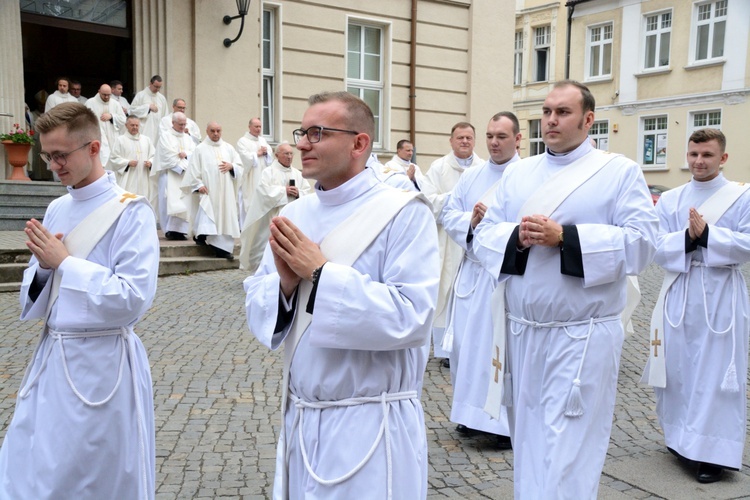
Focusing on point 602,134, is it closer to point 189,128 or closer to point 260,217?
point 189,128

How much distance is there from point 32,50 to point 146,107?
7648 mm

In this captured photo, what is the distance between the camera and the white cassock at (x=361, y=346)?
2684mm

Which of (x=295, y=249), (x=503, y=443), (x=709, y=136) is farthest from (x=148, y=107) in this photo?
(x=295, y=249)

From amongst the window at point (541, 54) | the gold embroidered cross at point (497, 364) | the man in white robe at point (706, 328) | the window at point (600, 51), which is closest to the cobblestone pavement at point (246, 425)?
the man in white robe at point (706, 328)

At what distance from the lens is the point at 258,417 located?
230 inches

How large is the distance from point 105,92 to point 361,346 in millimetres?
14121

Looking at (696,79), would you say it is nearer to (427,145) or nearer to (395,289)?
(427,145)

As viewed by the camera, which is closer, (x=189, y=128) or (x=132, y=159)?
(x=132, y=159)

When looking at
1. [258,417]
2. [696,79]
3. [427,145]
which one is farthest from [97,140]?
[696,79]

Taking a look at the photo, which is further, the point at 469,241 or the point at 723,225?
the point at 469,241

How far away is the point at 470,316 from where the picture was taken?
5625 millimetres

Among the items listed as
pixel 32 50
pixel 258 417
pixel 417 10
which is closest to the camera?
pixel 258 417

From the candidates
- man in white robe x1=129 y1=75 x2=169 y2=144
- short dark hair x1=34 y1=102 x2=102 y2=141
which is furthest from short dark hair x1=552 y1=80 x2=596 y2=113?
man in white robe x1=129 y1=75 x2=169 y2=144

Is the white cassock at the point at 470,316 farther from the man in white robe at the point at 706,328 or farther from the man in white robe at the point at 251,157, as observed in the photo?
the man in white robe at the point at 251,157
